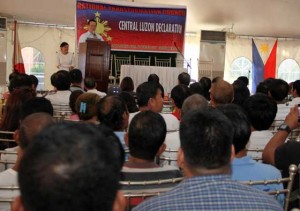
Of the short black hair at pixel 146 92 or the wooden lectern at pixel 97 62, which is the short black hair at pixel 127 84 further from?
the short black hair at pixel 146 92

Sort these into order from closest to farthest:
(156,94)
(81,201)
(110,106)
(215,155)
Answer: (81,201) → (215,155) → (110,106) → (156,94)

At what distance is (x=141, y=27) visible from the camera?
396 inches

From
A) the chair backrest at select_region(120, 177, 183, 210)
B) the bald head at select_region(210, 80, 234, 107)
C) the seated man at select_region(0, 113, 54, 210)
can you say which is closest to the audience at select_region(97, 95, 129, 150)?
the seated man at select_region(0, 113, 54, 210)

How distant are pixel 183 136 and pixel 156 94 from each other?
6.77ft

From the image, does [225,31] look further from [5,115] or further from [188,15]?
[5,115]

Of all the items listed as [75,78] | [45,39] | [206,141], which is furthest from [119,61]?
[206,141]

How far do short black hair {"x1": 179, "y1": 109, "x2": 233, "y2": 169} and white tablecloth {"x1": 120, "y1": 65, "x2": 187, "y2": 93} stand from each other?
5890 mm

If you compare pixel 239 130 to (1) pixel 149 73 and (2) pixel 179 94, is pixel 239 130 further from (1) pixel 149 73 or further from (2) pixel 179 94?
(1) pixel 149 73

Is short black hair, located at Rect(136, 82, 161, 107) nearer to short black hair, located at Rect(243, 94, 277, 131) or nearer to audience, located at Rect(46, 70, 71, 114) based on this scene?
short black hair, located at Rect(243, 94, 277, 131)

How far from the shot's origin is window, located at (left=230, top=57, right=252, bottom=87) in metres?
13.5

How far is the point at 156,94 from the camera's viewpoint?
11.2 ft

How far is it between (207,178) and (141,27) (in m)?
9.13

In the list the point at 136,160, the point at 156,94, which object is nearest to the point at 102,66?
the point at 156,94

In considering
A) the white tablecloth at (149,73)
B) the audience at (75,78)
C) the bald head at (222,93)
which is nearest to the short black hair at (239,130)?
the bald head at (222,93)
